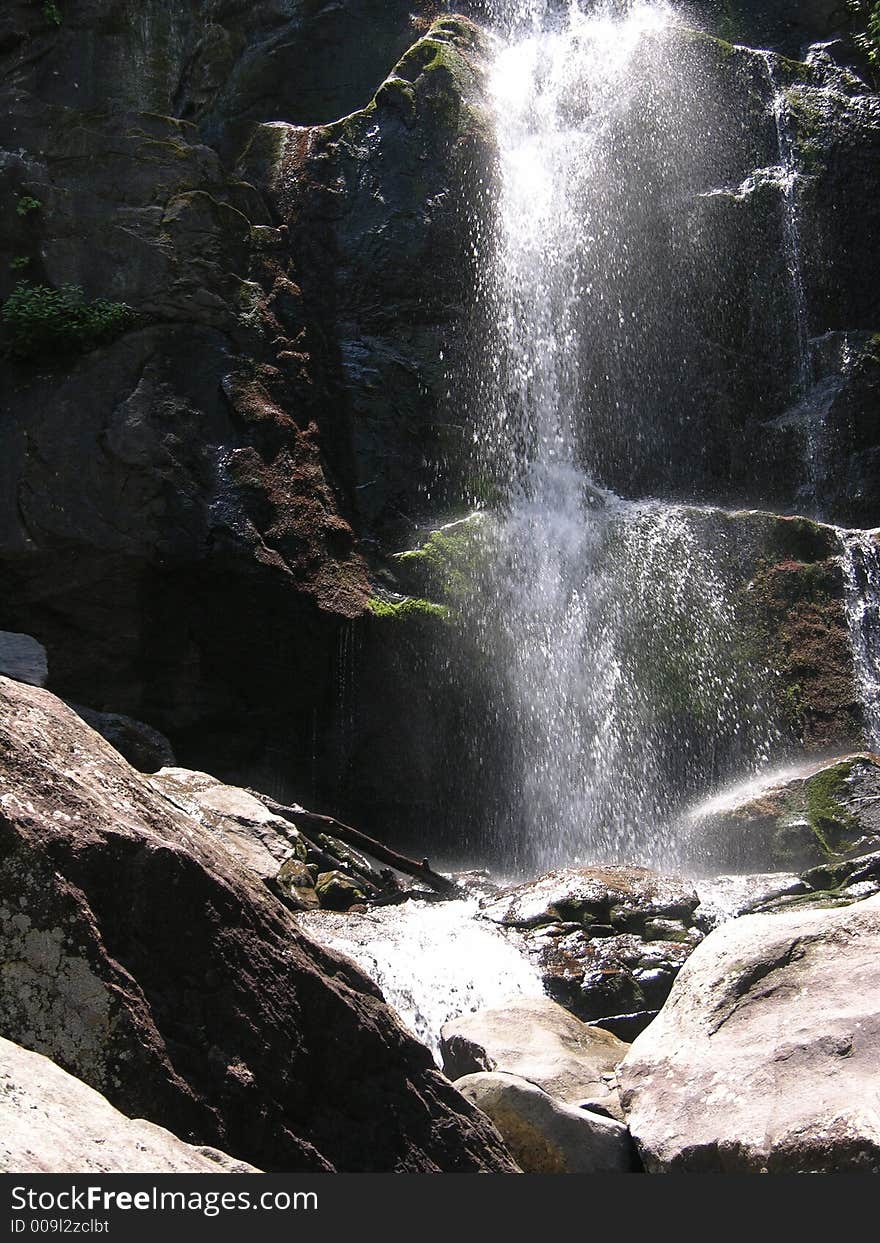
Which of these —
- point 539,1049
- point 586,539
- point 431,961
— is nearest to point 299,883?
point 431,961

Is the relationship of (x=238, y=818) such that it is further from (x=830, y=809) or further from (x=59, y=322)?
(x=59, y=322)

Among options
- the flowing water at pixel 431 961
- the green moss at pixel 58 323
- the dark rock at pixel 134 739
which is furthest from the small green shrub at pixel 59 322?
the flowing water at pixel 431 961

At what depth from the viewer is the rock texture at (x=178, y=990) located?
2.61m

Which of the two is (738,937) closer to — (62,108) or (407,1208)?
(407,1208)

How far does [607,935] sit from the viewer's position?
8.66m

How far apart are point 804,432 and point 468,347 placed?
4.58m

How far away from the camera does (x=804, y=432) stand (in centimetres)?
→ 1553

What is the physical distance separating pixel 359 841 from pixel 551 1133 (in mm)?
6310

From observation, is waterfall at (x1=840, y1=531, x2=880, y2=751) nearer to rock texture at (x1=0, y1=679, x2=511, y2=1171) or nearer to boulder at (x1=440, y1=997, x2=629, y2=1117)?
boulder at (x1=440, y1=997, x2=629, y2=1117)

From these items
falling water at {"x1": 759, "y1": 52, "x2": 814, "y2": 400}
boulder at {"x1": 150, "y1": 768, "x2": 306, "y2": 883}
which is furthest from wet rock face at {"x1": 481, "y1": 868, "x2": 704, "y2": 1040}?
falling water at {"x1": 759, "y1": 52, "x2": 814, "y2": 400}

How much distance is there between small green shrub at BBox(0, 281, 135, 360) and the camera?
12602mm

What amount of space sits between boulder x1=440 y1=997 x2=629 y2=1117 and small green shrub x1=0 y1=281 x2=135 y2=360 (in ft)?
29.5

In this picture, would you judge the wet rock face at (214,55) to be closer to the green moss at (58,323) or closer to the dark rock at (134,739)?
the green moss at (58,323)

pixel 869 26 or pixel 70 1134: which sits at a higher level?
pixel 869 26
